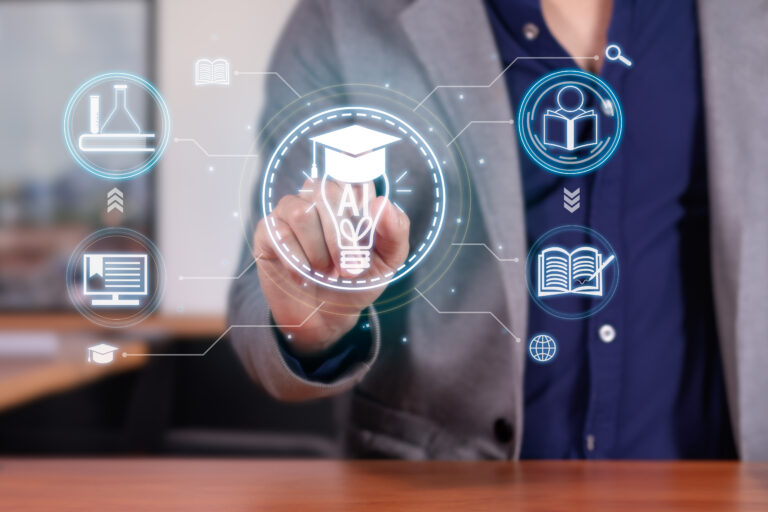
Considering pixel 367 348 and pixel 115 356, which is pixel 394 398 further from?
pixel 115 356

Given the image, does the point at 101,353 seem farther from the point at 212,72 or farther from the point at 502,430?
the point at 502,430

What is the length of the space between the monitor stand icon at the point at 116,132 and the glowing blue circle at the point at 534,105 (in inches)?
15.6

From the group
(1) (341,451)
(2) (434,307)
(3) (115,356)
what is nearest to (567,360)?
(2) (434,307)

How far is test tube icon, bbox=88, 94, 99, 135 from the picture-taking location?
77 cm

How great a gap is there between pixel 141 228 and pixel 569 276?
0.46 m

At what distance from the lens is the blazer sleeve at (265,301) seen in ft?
2.46

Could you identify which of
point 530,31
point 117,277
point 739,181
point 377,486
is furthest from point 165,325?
point 739,181

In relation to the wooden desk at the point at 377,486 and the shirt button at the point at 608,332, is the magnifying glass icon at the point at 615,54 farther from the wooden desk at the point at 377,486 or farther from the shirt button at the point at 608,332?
the wooden desk at the point at 377,486

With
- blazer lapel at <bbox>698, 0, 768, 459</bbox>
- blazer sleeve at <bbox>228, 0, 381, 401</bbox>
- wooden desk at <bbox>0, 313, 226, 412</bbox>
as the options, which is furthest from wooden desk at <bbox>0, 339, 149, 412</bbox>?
blazer lapel at <bbox>698, 0, 768, 459</bbox>

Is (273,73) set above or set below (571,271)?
above

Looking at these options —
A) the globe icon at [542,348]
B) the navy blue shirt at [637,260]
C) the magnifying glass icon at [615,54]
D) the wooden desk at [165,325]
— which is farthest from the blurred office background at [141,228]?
the magnifying glass icon at [615,54]

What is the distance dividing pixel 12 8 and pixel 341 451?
60 centimetres

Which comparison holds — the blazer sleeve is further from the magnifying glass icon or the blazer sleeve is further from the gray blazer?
the magnifying glass icon

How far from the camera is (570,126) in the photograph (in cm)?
76
